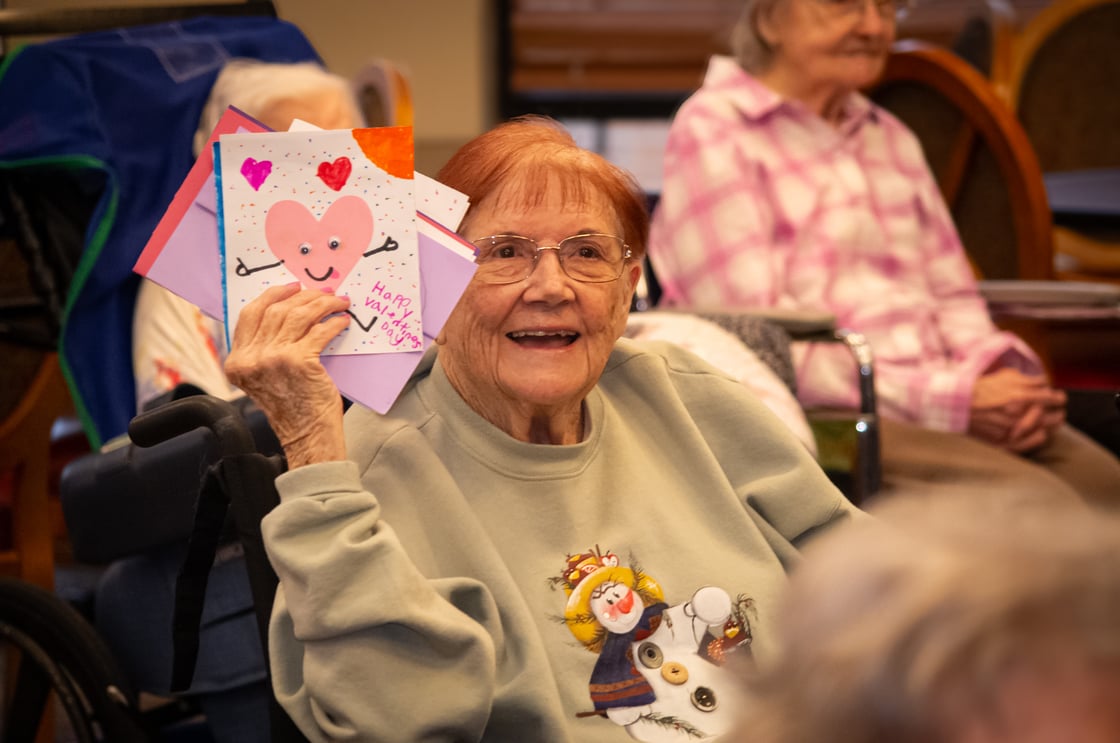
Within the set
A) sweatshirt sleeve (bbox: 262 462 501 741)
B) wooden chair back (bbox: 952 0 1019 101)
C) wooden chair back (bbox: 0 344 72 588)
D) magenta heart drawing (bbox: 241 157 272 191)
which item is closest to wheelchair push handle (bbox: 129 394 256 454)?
sweatshirt sleeve (bbox: 262 462 501 741)

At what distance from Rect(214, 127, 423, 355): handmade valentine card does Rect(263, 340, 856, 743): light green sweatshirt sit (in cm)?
17

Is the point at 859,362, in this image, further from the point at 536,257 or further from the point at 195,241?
the point at 195,241

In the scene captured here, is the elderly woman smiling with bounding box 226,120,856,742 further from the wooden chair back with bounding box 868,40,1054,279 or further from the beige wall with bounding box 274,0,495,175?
the beige wall with bounding box 274,0,495,175

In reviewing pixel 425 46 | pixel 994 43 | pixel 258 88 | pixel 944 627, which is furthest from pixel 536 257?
pixel 425 46

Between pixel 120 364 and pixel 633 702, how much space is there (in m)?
1.38

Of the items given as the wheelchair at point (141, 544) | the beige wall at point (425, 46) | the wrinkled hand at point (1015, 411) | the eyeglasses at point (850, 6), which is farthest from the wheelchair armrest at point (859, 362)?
the beige wall at point (425, 46)

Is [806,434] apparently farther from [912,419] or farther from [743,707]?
[743,707]

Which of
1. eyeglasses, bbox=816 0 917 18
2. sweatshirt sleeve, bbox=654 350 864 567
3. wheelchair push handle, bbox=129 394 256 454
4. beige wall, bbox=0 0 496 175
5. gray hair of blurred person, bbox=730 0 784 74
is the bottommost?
beige wall, bbox=0 0 496 175

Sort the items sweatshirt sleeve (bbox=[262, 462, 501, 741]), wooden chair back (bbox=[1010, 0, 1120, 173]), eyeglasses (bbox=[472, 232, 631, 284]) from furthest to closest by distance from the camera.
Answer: wooden chair back (bbox=[1010, 0, 1120, 173])
eyeglasses (bbox=[472, 232, 631, 284])
sweatshirt sleeve (bbox=[262, 462, 501, 741])

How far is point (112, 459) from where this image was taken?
1732 millimetres

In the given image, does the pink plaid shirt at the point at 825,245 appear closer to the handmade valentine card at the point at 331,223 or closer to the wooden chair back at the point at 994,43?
the wooden chair back at the point at 994,43

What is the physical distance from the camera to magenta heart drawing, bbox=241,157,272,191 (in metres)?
1.28

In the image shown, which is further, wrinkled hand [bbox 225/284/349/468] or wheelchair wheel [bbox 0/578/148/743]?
wheelchair wheel [bbox 0/578/148/743]

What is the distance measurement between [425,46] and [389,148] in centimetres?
349
